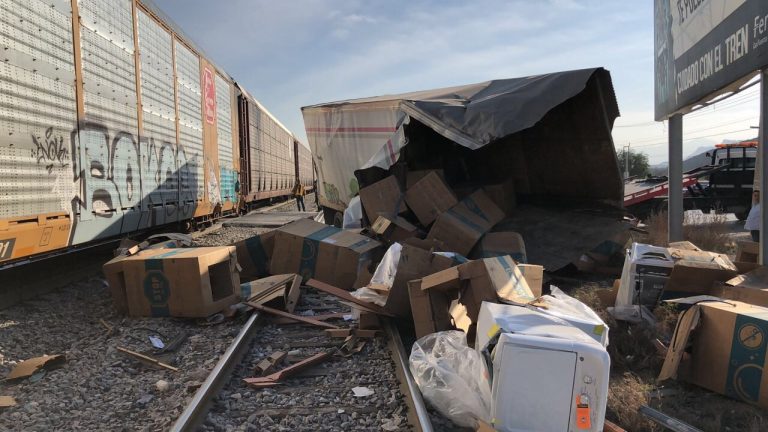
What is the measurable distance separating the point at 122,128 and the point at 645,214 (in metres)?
14.4

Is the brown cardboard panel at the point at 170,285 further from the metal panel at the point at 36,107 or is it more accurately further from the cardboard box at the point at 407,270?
the cardboard box at the point at 407,270

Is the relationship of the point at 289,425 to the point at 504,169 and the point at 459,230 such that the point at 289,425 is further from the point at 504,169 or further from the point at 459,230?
the point at 504,169

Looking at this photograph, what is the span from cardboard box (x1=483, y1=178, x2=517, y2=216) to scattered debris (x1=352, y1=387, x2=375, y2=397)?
595cm

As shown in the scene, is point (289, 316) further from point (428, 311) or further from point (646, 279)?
point (646, 279)

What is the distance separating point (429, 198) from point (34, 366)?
5.54 meters

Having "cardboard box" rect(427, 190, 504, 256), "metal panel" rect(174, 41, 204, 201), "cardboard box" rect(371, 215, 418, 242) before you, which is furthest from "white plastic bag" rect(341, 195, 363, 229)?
"metal panel" rect(174, 41, 204, 201)

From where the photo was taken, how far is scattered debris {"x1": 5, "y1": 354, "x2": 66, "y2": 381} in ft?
13.6

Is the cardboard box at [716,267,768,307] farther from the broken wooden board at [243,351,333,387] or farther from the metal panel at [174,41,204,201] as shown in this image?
the metal panel at [174,41,204,201]

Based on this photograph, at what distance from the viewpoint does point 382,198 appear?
27.7 ft

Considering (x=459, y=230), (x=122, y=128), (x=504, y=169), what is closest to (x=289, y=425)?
(x=459, y=230)

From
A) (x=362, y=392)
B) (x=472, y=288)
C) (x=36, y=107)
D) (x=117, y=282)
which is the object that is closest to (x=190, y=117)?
(x=36, y=107)

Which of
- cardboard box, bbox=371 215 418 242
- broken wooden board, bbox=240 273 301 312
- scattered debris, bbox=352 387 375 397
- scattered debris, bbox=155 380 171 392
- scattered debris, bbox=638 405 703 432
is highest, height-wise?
cardboard box, bbox=371 215 418 242

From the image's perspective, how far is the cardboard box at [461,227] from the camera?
7.45 m

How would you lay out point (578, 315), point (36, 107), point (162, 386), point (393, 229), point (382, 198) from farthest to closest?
point (382, 198) → point (393, 229) → point (36, 107) → point (162, 386) → point (578, 315)
